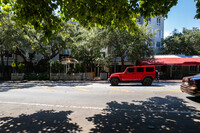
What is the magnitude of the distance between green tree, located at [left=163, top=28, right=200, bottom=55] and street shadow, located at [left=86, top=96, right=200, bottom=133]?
27.0 m

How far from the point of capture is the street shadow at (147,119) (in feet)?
11.8

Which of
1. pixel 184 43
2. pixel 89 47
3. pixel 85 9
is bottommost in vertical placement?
pixel 85 9

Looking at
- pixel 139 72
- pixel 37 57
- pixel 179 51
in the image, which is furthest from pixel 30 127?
pixel 179 51

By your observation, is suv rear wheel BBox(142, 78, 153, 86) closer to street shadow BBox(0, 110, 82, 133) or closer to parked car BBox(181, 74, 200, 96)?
parked car BBox(181, 74, 200, 96)

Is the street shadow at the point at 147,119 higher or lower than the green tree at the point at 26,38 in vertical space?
lower

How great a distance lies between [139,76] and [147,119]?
868 cm

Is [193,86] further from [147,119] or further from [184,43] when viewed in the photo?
[184,43]

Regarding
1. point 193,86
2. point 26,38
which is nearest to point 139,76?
point 193,86

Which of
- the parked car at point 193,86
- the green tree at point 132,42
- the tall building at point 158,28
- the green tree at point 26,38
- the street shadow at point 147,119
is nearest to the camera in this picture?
the street shadow at point 147,119

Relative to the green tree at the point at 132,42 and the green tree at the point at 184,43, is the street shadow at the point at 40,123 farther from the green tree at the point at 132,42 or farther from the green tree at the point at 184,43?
the green tree at the point at 184,43

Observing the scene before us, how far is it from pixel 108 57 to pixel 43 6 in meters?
14.6

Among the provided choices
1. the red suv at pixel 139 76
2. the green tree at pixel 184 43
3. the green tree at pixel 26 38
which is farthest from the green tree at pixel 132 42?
the green tree at pixel 184 43

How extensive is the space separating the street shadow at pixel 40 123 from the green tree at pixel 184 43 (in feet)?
99.6

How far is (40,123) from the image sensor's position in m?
4.09
